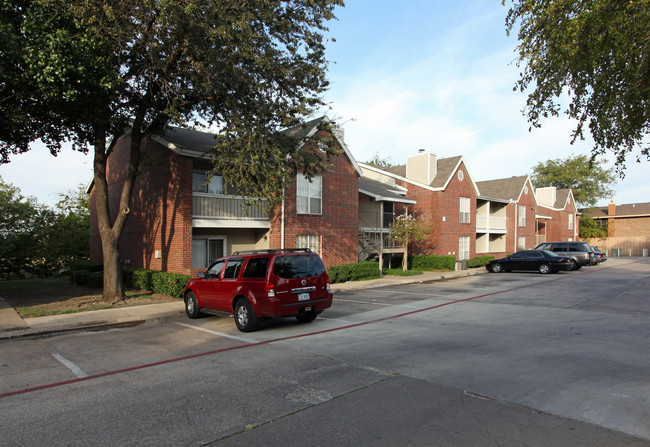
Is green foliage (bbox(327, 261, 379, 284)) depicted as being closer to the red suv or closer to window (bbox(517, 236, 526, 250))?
the red suv

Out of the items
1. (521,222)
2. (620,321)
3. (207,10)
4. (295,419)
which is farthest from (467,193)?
(295,419)

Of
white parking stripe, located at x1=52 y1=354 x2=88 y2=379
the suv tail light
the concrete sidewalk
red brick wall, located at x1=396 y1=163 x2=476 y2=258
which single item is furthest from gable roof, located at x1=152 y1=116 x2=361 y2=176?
red brick wall, located at x1=396 y1=163 x2=476 y2=258

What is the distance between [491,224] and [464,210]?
5.91m

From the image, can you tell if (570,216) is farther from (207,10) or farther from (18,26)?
(18,26)

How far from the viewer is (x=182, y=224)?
16125 mm

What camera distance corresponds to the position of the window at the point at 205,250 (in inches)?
707

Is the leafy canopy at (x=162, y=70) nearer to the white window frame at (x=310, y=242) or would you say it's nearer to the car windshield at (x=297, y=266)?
the car windshield at (x=297, y=266)

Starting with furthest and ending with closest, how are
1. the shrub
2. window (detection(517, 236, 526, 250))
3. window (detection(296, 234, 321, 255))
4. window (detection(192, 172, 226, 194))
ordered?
window (detection(517, 236, 526, 250))
window (detection(296, 234, 321, 255))
window (detection(192, 172, 226, 194))
the shrub

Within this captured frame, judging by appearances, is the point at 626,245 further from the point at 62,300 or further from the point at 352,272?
the point at 62,300

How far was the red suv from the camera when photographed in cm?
908

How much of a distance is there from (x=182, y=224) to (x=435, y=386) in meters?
12.9

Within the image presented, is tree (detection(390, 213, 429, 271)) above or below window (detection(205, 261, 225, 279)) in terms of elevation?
above

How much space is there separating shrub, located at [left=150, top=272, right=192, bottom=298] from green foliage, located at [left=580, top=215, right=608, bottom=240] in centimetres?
6015

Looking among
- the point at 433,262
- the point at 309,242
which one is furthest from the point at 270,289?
the point at 433,262
